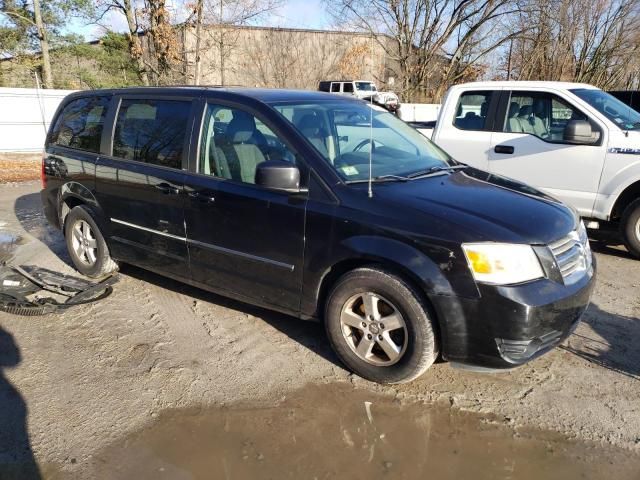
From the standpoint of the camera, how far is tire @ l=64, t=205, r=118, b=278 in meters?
4.91

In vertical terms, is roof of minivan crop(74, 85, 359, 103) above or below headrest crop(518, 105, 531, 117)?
above

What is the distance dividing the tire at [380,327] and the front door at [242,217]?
0.39 m

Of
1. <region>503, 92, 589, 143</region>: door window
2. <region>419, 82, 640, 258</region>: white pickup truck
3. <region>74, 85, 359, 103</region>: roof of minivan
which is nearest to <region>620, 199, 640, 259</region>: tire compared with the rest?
<region>419, 82, 640, 258</region>: white pickup truck

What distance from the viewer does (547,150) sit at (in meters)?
5.95

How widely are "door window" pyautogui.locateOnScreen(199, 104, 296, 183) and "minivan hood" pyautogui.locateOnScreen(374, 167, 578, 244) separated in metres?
0.84

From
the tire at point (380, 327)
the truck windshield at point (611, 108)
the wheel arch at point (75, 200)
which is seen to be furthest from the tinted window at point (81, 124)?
the truck windshield at point (611, 108)

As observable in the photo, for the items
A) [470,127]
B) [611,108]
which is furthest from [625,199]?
[470,127]

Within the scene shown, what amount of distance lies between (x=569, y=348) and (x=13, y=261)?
18.4 ft

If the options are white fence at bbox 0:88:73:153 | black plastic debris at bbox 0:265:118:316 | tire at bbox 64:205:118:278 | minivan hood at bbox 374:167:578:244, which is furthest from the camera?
white fence at bbox 0:88:73:153

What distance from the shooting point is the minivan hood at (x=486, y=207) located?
2.91 meters

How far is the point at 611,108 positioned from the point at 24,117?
14607mm

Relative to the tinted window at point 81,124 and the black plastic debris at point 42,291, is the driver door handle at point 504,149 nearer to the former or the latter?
the tinted window at point 81,124

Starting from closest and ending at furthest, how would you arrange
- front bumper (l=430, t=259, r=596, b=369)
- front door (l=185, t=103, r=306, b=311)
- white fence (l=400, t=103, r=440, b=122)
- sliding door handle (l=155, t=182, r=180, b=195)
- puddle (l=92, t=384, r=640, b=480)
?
puddle (l=92, t=384, r=640, b=480), front bumper (l=430, t=259, r=596, b=369), front door (l=185, t=103, r=306, b=311), sliding door handle (l=155, t=182, r=180, b=195), white fence (l=400, t=103, r=440, b=122)

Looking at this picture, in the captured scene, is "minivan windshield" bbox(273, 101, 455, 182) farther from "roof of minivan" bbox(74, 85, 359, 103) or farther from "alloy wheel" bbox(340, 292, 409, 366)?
"alloy wheel" bbox(340, 292, 409, 366)
